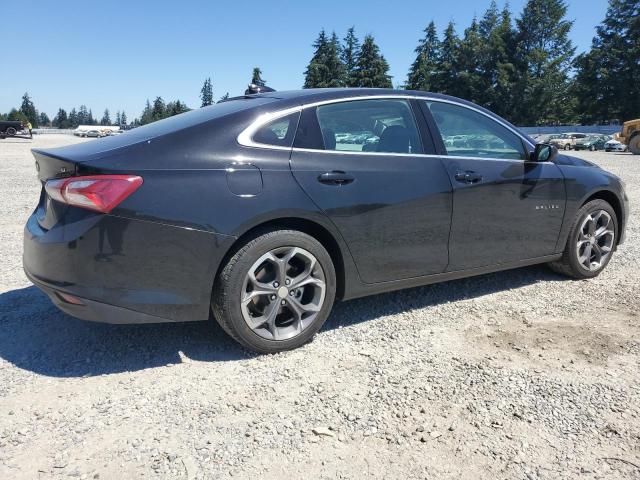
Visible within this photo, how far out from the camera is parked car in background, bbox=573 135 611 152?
3772cm

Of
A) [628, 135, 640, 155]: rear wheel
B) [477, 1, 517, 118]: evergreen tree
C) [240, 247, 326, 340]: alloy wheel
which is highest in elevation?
[477, 1, 517, 118]: evergreen tree

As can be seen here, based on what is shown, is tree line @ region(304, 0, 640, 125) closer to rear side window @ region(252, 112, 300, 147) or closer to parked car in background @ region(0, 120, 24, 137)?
parked car in background @ region(0, 120, 24, 137)

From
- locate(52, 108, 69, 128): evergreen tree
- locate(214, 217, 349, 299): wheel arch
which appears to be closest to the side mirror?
locate(214, 217, 349, 299): wheel arch

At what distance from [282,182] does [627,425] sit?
2.16m

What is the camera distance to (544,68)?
64.2 meters

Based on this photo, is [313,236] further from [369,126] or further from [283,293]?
[369,126]

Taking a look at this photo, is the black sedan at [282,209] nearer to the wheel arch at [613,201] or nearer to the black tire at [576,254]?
the black tire at [576,254]

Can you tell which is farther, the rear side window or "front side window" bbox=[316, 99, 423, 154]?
"front side window" bbox=[316, 99, 423, 154]

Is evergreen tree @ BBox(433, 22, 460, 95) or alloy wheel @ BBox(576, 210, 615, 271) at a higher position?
evergreen tree @ BBox(433, 22, 460, 95)

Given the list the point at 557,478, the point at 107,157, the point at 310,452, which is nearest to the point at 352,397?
the point at 310,452

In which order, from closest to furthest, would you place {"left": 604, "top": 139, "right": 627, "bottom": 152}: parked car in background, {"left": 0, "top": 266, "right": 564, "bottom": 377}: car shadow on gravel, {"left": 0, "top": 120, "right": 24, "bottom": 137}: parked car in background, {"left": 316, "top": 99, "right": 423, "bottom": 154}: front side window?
1. {"left": 0, "top": 266, "right": 564, "bottom": 377}: car shadow on gravel
2. {"left": 316, "top": 99, "right": 423, "bottom": 154}: front side window
3. {"left": 604, "top": 139, "right": 627, "bottom": 152}: parked car in background
4. {"left": 0, "top": 120, "right": 24, "bottom": 137}: parked car in background

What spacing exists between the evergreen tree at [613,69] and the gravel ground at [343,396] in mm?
68022

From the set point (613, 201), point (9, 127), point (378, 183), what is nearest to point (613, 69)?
point (9, 127)

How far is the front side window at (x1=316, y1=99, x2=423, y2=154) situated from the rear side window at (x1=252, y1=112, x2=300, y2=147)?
0.68ft
